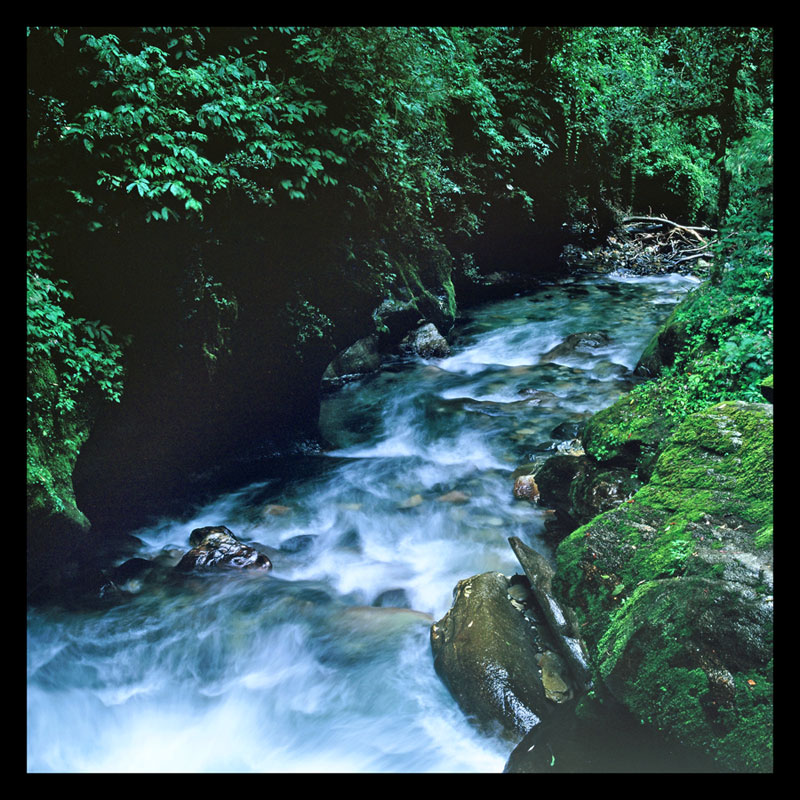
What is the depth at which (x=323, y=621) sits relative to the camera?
12.4 feet

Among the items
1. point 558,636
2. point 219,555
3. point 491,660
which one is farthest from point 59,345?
point 558,636

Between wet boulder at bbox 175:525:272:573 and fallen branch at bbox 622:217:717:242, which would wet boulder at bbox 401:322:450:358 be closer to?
fallen branch at bbox 622:217:717:242

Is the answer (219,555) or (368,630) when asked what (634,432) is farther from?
(219,555)

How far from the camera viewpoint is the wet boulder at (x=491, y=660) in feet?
9.45

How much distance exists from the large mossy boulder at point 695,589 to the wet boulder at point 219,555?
2239 mm

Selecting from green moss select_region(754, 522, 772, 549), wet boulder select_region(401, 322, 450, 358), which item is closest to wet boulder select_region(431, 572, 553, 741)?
green moss select_region(754, 522, 772, 549)

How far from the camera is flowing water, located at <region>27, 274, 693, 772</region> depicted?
2.99 m

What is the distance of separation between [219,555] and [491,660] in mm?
2200

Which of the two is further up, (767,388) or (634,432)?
(767,388)

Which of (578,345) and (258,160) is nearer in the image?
(258,160)

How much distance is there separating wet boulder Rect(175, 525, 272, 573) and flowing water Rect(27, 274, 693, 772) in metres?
0.11

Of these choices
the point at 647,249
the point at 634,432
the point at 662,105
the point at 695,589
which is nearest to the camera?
the point at 695,589

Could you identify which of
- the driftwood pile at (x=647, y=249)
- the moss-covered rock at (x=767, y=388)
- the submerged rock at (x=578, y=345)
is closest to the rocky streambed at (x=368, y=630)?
the moss-covered rock at (x=767, y=388)
